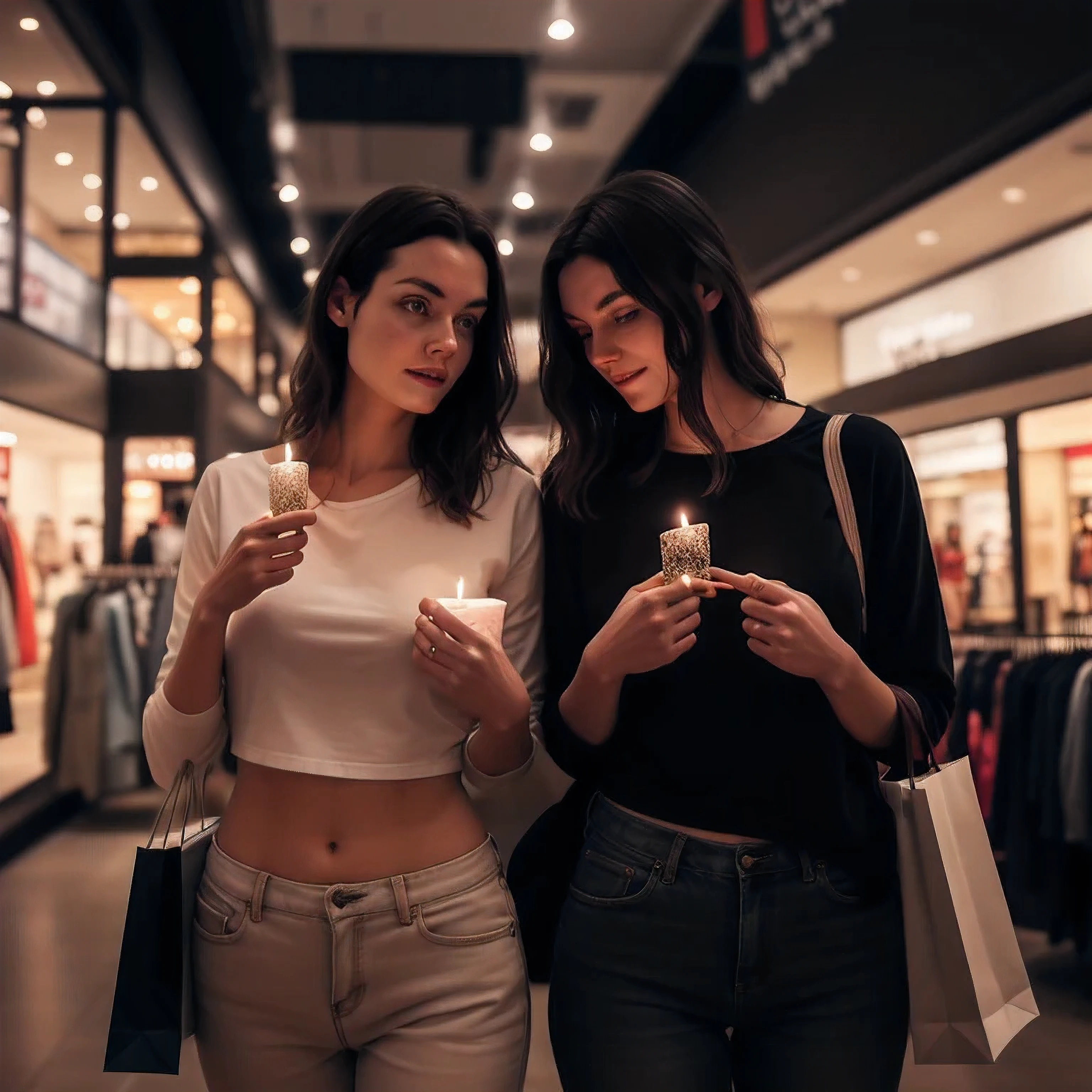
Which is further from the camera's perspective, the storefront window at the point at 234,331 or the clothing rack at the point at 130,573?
the storefront window at the point at 234,331

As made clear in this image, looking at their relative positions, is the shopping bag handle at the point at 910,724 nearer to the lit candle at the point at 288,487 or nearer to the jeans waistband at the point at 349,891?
the jeans waistband at the point at 349,891

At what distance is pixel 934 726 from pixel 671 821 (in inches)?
15.2

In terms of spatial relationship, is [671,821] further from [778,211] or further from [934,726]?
[778,211]

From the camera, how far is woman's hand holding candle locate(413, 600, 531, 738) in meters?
1.49

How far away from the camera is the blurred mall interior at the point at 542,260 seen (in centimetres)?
490

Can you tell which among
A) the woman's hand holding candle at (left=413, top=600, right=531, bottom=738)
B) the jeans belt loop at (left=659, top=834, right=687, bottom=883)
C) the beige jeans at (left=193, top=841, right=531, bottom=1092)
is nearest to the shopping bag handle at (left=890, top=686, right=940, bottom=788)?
the jeans belt loop at (left=659, top=834, right=687, bottom=883)

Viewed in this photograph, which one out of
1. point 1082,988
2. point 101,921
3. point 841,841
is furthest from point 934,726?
point 101,921

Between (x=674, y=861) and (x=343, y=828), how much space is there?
46cm

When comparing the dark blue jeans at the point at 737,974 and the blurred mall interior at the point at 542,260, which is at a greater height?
the blurred mall interior at the point at 542,260

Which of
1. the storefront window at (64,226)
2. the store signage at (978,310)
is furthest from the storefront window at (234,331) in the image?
the store signage at (978,310)

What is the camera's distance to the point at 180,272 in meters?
11.5

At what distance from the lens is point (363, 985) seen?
149 centimetres

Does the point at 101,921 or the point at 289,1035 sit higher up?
the point at 289,1035

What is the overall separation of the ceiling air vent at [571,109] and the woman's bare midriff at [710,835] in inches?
315
